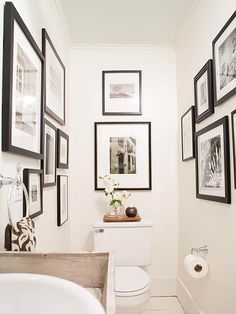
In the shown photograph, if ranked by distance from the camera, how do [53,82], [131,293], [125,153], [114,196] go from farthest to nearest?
[125,153] < [114,196] < [53,82] < [131,293]

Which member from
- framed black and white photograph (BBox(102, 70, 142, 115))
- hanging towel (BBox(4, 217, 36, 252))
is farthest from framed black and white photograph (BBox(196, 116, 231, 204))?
hanging towel (BBox(4, 217, 36, 252))

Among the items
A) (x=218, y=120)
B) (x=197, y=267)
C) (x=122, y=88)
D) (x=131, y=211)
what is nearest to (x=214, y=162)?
(x=218, y=120)

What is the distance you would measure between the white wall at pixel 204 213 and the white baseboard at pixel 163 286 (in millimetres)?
113

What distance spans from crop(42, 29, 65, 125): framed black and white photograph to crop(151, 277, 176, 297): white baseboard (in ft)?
5.47

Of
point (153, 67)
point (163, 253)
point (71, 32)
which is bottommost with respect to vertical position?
point (163, 253)

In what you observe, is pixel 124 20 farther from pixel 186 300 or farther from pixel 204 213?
pixel 186 300

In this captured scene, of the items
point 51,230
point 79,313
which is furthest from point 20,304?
point 51,230

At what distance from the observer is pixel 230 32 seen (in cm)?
138

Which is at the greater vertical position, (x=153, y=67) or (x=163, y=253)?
(x=153, y=67)

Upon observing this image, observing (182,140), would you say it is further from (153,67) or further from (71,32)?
(71,32)

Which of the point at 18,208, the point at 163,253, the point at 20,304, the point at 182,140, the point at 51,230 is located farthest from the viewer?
the point at 163,253

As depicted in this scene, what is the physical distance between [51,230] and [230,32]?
1601mm

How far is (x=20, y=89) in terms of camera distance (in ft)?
4.06

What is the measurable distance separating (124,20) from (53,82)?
838 mm
